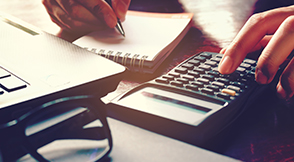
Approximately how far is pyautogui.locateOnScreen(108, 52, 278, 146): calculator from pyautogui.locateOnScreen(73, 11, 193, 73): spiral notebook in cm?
7

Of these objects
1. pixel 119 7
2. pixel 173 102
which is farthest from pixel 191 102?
pixel 119 7

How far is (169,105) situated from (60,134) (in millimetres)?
125

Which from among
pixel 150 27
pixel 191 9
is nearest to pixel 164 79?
pixel 150 27

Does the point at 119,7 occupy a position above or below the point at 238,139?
above

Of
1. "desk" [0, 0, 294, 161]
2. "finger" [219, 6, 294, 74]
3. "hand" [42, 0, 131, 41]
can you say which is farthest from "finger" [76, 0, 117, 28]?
"finger" [219, 6, 294, 74]

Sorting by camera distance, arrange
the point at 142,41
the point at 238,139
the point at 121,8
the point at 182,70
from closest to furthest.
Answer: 1. the point at 238,139
2. the point at 182,70
3. the point at 142,41
4. the point at 121,8

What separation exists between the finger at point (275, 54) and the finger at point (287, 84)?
0.01 metres

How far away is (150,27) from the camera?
1.88 feet

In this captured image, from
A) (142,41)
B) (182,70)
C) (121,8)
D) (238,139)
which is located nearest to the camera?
(238,139)

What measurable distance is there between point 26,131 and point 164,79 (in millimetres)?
183

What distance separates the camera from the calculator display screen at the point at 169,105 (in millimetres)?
283

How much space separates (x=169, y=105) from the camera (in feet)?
1.01

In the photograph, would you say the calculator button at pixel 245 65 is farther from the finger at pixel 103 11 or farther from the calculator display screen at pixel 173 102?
the finger at pixel 103 11

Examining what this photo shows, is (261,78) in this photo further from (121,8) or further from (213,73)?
(121,8)
